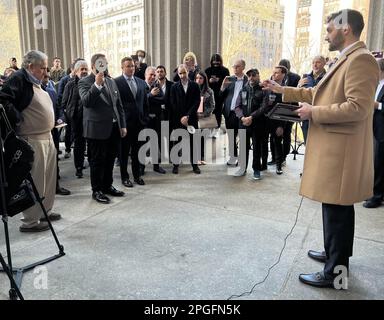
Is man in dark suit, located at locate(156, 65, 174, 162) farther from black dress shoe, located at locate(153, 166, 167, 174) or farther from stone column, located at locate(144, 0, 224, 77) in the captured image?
stone column, located at locate(144, 0, 224, 77)

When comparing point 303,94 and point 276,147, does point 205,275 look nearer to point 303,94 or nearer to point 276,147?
point 303,94

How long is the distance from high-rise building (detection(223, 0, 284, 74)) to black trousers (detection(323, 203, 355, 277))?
22.7 ft

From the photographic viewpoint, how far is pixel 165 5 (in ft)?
25.1

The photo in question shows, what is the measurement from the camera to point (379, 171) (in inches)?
187

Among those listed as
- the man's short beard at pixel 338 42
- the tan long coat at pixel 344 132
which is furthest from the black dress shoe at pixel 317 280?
the man's short beard at pixel 338 42

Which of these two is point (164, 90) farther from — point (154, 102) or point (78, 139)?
point (78, 139)

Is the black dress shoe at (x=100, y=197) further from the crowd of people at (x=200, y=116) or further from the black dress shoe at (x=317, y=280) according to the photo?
the black dress shoe at (x=317, y=280)

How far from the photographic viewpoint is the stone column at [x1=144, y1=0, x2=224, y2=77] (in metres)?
7.62

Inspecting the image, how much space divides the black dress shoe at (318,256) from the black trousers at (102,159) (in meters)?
2.69

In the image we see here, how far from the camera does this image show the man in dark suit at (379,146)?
4570mm

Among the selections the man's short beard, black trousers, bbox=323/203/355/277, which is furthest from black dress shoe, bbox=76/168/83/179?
the man's short beard

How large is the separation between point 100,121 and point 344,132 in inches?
116

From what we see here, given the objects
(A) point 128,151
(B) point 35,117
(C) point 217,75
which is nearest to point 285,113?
(B) point 35,117
